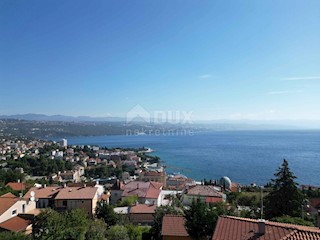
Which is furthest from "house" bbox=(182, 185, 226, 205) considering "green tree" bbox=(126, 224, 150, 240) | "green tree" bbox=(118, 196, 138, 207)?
"green tree" bbox=(126, 224, 150, 240)

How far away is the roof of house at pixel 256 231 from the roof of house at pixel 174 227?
3.43 metres

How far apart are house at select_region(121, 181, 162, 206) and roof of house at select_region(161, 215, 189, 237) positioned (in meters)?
10.5

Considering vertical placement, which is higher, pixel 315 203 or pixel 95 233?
pixel 95 233

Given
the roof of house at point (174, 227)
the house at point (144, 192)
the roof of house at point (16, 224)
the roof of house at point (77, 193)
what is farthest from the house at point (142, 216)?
the roof of house at point (174, 227)

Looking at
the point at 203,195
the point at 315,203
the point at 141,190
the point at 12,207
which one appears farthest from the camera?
the point at 141,190

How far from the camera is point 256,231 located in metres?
7.20

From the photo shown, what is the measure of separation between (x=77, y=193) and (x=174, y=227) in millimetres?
11465

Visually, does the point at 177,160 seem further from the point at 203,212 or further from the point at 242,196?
the point at 203,212

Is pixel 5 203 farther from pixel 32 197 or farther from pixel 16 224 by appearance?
pixel 32 197

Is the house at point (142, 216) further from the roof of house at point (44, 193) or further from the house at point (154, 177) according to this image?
the house at point (154, 177)

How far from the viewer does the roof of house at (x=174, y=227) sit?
1145 cm

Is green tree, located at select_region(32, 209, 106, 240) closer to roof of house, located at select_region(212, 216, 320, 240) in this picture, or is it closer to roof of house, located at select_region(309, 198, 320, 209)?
roof of house, located at select_region(212, 216, 320, 240)

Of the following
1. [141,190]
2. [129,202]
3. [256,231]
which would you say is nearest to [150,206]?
[129,202]

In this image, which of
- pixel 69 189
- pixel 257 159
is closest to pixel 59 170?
pixel 69 189
